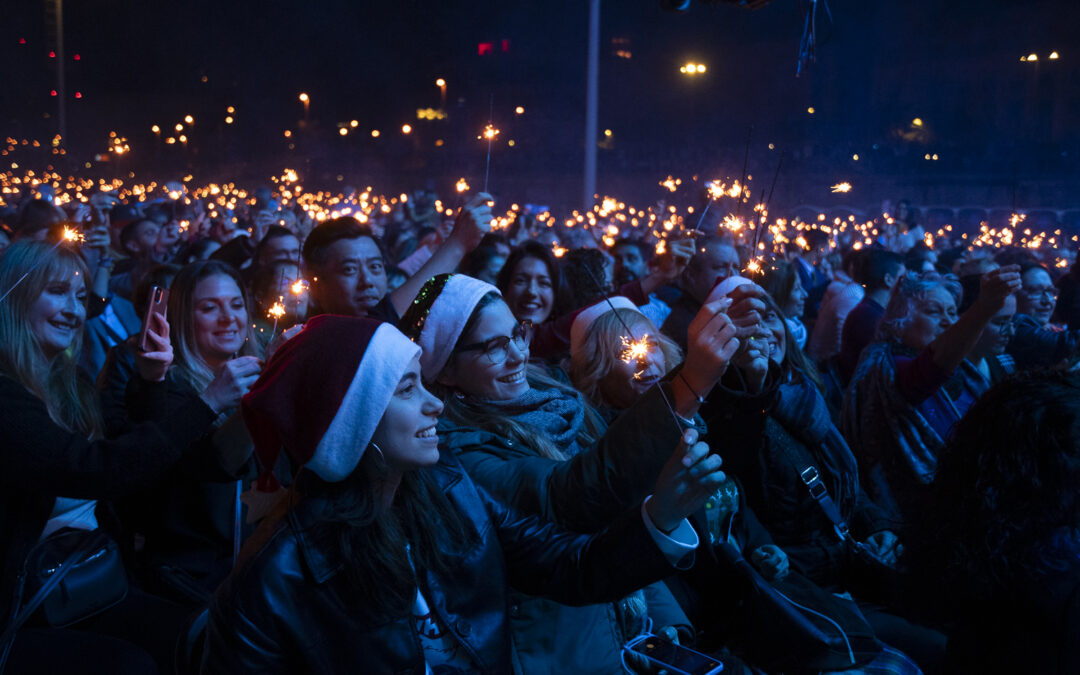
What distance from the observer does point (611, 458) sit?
6.89 feet

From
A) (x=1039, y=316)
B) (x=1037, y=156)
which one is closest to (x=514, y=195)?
(x=1037, y=156)

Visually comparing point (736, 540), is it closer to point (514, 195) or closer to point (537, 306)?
point (537, 306)

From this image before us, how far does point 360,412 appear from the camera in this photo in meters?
1.73

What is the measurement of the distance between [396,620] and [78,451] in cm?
116

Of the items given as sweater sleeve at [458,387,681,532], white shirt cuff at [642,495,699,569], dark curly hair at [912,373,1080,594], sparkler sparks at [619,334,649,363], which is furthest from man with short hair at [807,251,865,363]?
white shirt cuff at [642,495,699,569]

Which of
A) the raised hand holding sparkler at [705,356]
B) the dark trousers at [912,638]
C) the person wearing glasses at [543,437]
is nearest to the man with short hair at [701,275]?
the dark trousers at [912,638]

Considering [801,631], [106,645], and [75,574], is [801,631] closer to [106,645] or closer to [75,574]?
[106,645]

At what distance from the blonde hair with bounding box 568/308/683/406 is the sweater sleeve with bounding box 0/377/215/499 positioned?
1.66 m

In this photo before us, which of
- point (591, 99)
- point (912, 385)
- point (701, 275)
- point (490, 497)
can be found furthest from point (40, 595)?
point (591, 99)

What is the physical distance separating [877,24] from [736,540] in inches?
1156

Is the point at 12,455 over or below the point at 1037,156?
below

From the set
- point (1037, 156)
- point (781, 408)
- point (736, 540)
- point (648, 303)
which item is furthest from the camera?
A: point (1037, 156)

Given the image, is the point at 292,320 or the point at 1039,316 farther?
the point at 1039,316

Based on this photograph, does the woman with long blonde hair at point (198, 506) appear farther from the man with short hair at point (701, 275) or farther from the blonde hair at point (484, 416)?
the man with short hair at point (701, 275)
